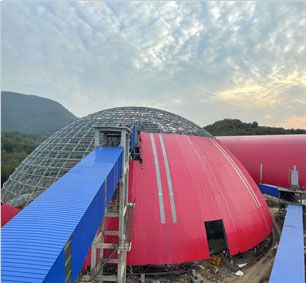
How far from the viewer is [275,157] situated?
43.6m

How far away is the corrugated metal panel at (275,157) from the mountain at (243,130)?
5510 cm

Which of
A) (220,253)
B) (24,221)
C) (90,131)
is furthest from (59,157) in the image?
(24,221)

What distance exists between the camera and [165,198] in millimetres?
20453

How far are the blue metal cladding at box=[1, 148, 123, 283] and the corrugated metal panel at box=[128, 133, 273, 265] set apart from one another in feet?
29.8

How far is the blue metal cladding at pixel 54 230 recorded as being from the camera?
17.4 feet

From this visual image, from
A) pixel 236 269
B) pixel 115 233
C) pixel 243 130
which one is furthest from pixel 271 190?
pixel 243 130

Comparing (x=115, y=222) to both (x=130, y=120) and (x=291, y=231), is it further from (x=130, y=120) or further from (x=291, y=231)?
(x=291, y=231)

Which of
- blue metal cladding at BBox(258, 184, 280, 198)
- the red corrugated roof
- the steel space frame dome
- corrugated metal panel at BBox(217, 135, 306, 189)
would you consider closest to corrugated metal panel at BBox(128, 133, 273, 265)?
the steel space frame dome

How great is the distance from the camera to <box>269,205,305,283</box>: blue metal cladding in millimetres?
13711

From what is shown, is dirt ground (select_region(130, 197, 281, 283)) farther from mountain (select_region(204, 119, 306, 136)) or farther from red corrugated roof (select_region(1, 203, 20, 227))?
mountain (select_region(204, 119, 306, 136))

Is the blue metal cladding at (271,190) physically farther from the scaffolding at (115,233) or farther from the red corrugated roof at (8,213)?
the red corrugated roof at (8,213)

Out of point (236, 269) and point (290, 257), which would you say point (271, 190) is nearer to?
point (236, 269)

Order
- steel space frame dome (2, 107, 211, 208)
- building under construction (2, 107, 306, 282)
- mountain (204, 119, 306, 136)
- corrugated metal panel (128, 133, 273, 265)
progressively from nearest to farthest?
building under construction (2, 107, 306, 282) < corrugated metal panel (128, 133, 273, 265) < steel space frame dome (2, 107, 211, 208) < mountain (204, 119, 306, 136)

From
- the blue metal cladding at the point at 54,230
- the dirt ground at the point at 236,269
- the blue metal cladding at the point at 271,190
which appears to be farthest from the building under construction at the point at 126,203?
the blue metal cladding at the point at 271,190
